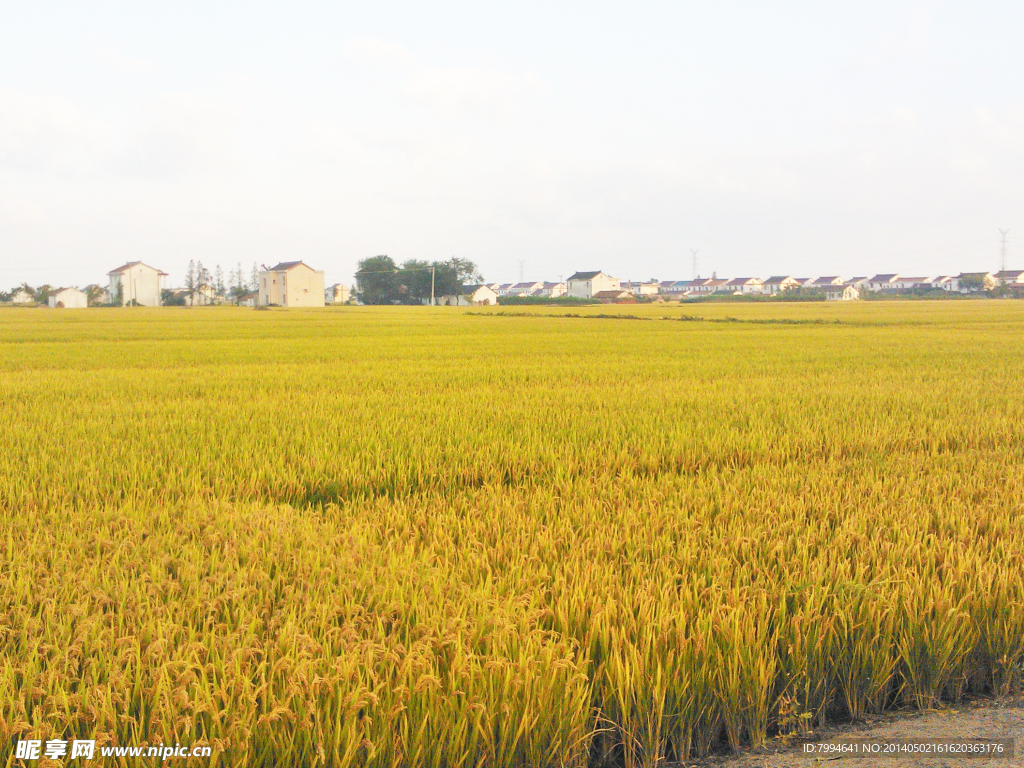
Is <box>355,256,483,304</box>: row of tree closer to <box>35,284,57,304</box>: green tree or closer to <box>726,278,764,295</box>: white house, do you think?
<box>35,284,57,304</box>: green tree

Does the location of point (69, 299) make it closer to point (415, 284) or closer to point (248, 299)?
point (248, 299)

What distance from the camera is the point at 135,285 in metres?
89.9

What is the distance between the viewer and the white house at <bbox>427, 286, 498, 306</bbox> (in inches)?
3866

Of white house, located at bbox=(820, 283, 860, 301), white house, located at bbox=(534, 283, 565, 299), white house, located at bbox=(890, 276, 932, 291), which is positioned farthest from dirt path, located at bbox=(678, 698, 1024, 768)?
white house, located at bbox=(890, 276, 932, 291)

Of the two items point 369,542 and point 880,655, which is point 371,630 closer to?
point 369,542

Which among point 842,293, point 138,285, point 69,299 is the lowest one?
point 69,299

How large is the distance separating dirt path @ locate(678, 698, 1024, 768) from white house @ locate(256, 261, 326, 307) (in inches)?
3449

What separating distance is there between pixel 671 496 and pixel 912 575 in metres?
1.56

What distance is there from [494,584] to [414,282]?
95599mm

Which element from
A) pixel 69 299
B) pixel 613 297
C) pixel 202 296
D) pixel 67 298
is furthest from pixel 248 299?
pixel 613 297

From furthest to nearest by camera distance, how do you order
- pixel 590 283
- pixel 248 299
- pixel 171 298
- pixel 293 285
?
pixel 590 283 → pixel 248 299 → pixel 171 298 → pixel 293 285

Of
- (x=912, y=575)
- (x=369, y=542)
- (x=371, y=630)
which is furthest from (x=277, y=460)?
(x=912, y=575)

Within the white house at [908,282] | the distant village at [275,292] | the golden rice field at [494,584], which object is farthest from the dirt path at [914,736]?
the white house at [908,282]

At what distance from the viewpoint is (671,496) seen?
4359 millimetres
